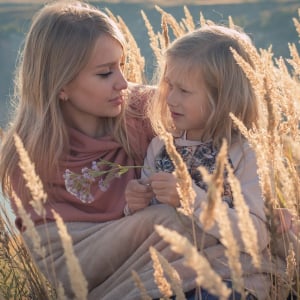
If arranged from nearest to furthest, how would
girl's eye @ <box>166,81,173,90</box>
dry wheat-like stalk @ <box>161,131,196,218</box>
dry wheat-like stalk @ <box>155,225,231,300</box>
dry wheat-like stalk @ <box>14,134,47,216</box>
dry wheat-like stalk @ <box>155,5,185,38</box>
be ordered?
dry wheat-like stalk @ <box>155,225,231,300</box>
dry wheat-like stalk @ <box>14,134,47,216</box>
dry wheat-like stalk @ <box>161,131,196,218</box>
girl's eye @ <box>166,81,173,90</box>
dry wheat-like stalk @ <box>155,5,185,38</box>

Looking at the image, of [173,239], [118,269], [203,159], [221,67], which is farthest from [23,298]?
[173,239]

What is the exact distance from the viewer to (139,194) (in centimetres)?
250

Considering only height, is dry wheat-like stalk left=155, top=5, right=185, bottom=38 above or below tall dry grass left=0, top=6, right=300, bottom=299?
above

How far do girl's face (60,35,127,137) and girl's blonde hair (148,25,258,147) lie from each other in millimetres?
227

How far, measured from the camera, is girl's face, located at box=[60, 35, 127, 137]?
286 centimetres

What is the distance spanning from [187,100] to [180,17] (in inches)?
416

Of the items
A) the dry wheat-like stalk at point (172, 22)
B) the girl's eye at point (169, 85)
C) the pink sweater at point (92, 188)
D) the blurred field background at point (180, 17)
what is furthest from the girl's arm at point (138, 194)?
the blurred field background at point (180, 17)

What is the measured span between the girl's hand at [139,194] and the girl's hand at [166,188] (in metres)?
0.11

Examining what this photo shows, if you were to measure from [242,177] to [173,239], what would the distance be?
149 cm

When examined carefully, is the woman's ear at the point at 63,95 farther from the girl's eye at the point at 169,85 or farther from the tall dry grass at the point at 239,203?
the tall dry grass at the point at 239,203

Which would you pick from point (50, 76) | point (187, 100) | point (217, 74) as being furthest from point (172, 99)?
point (50, 76)

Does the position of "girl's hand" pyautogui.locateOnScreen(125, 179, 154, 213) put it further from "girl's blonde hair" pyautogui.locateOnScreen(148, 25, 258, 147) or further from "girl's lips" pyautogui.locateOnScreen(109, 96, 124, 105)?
"girl's lips" pyautogui.locateOnScreen(109, 96, 124, 105)

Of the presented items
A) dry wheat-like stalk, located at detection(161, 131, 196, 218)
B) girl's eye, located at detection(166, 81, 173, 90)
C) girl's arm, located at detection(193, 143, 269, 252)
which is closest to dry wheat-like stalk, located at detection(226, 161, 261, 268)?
dry wheat-like stalk, located at detection(161, 131, 196, 218)

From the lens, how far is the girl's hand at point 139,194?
2.49m
